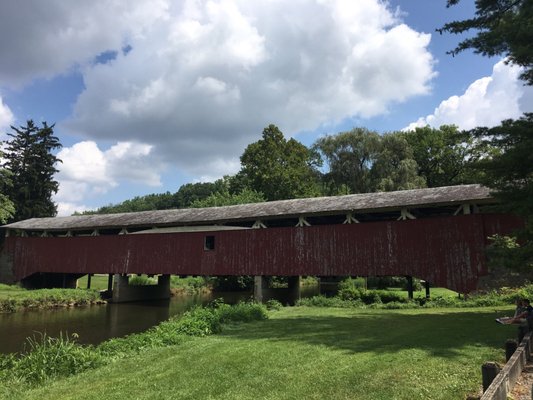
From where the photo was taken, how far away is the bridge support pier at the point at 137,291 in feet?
93.6

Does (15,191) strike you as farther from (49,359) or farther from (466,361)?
(466,361)

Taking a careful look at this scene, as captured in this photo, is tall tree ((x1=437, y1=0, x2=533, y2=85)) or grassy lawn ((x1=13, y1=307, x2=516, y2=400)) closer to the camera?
grassy lawn ((x1=13, y1=307, x2=516, y2=400))

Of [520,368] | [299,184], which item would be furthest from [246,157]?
[520,368]

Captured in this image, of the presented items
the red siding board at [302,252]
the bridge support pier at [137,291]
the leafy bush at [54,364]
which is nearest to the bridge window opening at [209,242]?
the red siding board at [302,252]

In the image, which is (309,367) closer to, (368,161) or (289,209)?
(289,209)

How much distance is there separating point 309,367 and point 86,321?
643 inches

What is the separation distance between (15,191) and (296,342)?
1634 inches

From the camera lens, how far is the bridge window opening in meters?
24.8

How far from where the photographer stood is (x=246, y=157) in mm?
50500

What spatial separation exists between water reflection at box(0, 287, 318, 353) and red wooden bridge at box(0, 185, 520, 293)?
2690mm

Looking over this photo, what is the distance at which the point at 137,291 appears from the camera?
30281mm

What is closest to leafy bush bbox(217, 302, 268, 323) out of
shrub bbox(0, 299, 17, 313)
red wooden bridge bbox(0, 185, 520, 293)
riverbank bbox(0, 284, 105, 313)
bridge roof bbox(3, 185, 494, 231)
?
red wooden bridge bbox(0, 185, 520, 293)

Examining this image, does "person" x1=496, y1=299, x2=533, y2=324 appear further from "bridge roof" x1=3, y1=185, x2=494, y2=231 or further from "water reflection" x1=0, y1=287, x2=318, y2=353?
"water reflection" x1=0, y1=287, x2=318, y2=353

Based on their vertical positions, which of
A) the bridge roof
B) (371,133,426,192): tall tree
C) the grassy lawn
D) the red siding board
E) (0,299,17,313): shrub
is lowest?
(0,299,17,313): shrub
